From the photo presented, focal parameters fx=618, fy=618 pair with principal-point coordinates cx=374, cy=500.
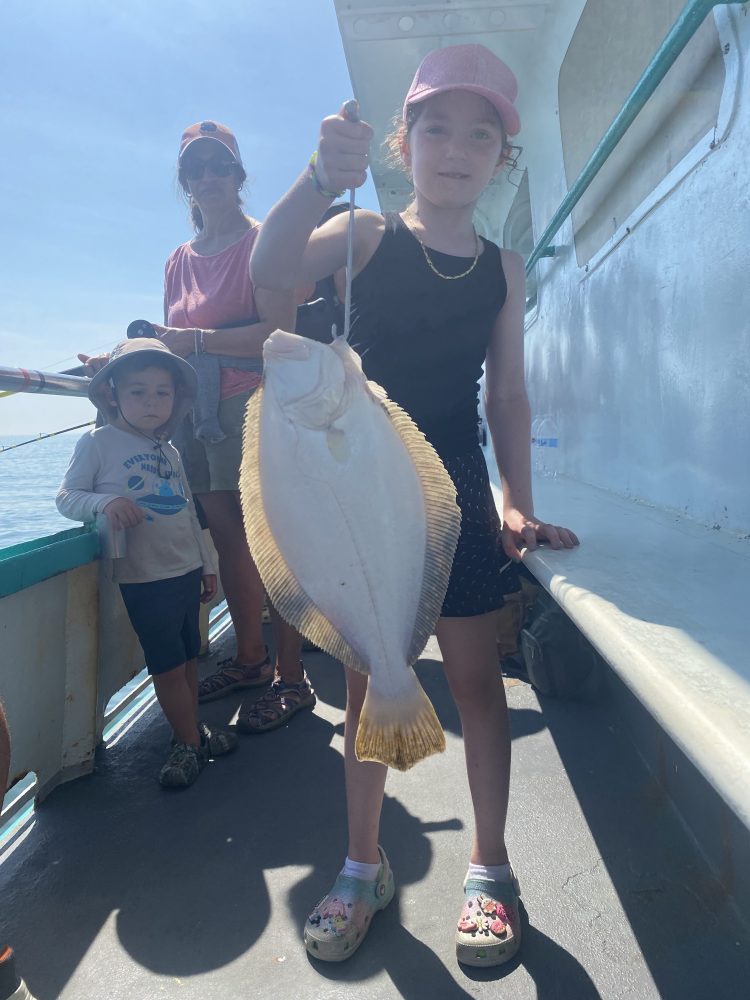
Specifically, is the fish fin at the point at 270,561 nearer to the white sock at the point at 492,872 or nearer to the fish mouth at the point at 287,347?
the fish mouth at the point at 287,347

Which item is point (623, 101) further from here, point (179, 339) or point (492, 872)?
point (492, 872)

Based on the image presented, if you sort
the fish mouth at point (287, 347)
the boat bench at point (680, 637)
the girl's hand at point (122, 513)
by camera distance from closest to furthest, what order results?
1. the boat bench at point (680, 637)
2. the fish mouth at point (287, 347)
3. the girl's hand at point (122, 513)

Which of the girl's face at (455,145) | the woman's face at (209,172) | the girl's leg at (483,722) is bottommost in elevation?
the girl's leg at (483,722)

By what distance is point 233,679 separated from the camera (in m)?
2.92

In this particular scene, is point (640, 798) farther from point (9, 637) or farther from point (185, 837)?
Result: point (9, 637)

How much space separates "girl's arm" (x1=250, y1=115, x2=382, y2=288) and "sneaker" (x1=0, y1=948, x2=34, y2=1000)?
1572 mm

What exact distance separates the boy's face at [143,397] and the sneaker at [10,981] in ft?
5.39

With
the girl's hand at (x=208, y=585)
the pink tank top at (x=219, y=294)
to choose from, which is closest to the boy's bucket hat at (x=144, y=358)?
the pink tank top at (x=219, y=294)

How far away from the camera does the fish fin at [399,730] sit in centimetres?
115

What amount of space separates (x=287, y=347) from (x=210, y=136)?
1.88 metres

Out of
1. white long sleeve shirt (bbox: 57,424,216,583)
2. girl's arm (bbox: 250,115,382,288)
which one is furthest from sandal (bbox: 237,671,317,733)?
girl's arm (bbox: 250,115,382,288)

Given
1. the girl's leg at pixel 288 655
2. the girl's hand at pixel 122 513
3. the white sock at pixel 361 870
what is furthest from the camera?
the girl's leg at pixel 288 655

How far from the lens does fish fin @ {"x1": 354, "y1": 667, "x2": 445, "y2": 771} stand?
3.78ft

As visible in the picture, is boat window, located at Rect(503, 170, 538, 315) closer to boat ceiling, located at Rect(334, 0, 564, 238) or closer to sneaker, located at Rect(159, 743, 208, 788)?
boat ceiling, located at Rect(334, 0, 564, 238)
